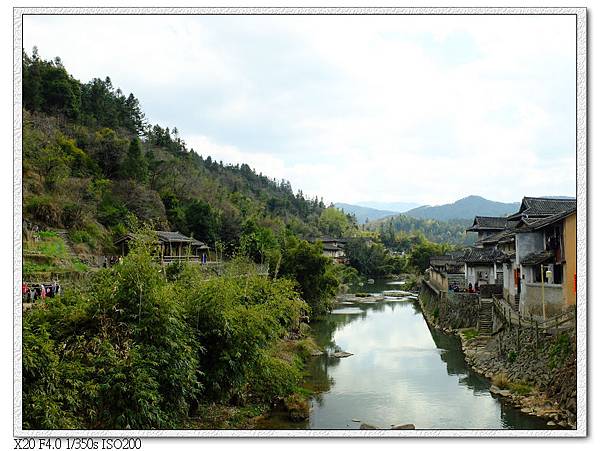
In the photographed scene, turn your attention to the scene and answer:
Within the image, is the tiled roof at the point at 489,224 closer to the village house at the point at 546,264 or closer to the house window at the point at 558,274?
the village house at the point at 546,264

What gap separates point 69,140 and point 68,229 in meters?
10.2

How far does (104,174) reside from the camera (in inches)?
1069

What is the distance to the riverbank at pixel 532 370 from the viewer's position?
8891 mm

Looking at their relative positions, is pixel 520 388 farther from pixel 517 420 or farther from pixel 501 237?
pixel 501 237

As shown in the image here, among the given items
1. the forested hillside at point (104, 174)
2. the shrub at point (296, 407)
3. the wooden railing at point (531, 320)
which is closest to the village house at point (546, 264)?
the wooden railing at point (531, 320)

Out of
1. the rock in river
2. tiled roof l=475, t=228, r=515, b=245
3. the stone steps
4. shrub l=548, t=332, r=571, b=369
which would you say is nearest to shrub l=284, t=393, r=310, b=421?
shrub l=548, t=332, r=571, b=369

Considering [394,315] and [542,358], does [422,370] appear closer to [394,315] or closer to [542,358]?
[542,358]

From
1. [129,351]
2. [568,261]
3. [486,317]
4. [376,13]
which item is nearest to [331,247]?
[486,317]

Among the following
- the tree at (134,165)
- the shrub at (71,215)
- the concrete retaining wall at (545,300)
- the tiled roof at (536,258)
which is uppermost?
the tree at (134,165)

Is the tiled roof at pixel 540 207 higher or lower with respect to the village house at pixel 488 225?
higher

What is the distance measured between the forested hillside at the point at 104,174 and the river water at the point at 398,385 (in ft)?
18.2

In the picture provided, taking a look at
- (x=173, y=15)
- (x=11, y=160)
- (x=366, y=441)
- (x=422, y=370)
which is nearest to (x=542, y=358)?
(x=422, y=370)

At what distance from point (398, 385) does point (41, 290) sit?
8.04 metres

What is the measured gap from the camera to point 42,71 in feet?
78.1
